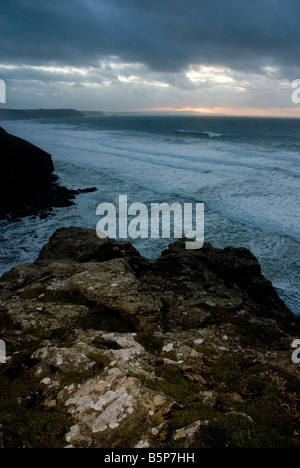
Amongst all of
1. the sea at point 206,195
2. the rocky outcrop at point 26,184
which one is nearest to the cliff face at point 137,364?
the sea at point 206,195

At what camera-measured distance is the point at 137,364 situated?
20.0ft

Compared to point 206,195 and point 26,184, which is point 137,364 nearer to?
point 206,195

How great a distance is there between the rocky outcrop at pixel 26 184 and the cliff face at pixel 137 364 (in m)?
22.2

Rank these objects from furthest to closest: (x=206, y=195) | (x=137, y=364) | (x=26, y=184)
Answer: (x=26, y=184)
(x=206, y=195)
(x=137, y=364)

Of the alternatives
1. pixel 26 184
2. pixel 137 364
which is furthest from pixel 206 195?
pixel 137 364

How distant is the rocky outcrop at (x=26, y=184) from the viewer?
3180 centimetres

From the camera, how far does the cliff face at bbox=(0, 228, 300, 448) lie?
4.47 meters

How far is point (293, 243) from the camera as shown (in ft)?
73.6

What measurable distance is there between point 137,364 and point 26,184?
122 feet

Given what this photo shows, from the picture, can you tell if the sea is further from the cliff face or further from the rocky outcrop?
the cliff face

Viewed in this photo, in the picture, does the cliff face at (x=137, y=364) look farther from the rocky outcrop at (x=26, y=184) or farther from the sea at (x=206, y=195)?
the rocky outcrop at (x=26, y=184)

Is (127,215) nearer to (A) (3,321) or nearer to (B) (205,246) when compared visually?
(B) (205,246)

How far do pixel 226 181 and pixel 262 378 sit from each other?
37.9 meters
